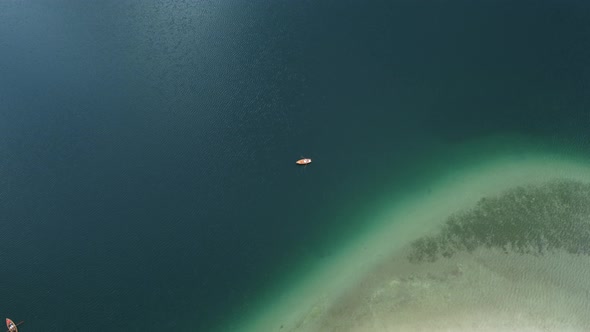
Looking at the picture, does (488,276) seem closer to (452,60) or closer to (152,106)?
(452,60)

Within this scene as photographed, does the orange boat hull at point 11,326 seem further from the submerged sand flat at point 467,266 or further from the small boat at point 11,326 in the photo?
the submerged sand flat at point 467,266

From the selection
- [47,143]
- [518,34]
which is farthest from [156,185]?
[518,34]

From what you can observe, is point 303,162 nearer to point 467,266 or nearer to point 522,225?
point 467,266

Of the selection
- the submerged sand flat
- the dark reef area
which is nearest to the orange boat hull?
the submerged sand flat

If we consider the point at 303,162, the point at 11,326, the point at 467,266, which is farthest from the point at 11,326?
the point at 467,266

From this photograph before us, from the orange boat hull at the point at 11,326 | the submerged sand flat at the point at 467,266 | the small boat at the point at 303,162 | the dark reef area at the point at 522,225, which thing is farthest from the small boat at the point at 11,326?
the dark reef area at the point at 522,225

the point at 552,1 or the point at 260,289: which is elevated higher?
the point at 552,1
